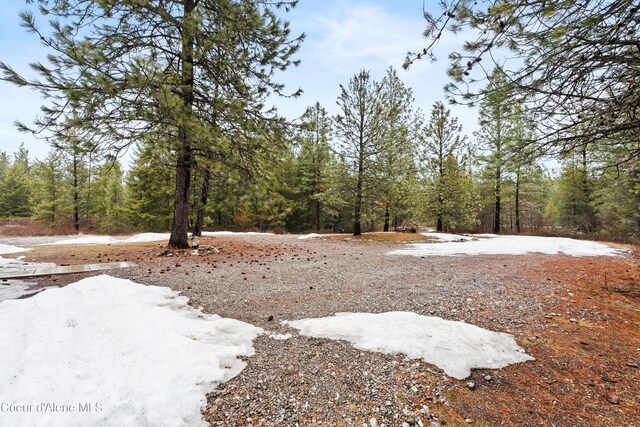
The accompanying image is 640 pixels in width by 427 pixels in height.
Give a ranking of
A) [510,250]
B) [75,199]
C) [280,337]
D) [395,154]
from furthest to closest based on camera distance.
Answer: [75,199]
[395,154]
[510,250]
[280,337]

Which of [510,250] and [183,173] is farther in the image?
[510,250]

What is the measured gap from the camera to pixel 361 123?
48.9 ft

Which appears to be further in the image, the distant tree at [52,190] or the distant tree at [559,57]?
the distant tree at [52,190]

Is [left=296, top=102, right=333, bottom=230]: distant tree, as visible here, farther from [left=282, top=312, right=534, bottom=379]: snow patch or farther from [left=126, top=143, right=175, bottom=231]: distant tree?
[left=282, top=312, right=534, bottom=379]: snow patch

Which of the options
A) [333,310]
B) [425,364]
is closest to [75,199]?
[333,310]

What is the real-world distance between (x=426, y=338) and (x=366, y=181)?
12611 mm

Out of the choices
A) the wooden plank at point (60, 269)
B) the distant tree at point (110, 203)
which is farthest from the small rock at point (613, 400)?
the distant tree at point (110, 203)

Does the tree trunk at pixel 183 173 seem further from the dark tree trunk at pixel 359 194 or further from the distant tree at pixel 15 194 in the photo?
the distant tree at pixel 15 194

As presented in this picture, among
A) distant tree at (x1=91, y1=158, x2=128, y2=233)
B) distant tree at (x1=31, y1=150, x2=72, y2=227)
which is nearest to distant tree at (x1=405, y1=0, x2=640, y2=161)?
distant tree at (x1=91, y1=158, x2=128, y2=233)

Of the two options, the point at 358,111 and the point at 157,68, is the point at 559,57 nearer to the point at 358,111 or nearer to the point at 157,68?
the point at 157,68

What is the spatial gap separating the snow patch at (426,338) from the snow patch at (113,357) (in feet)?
3.17

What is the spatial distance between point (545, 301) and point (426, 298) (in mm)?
1741

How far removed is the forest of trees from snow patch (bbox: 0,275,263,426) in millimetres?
3651

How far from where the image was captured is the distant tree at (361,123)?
1461 centimetres
